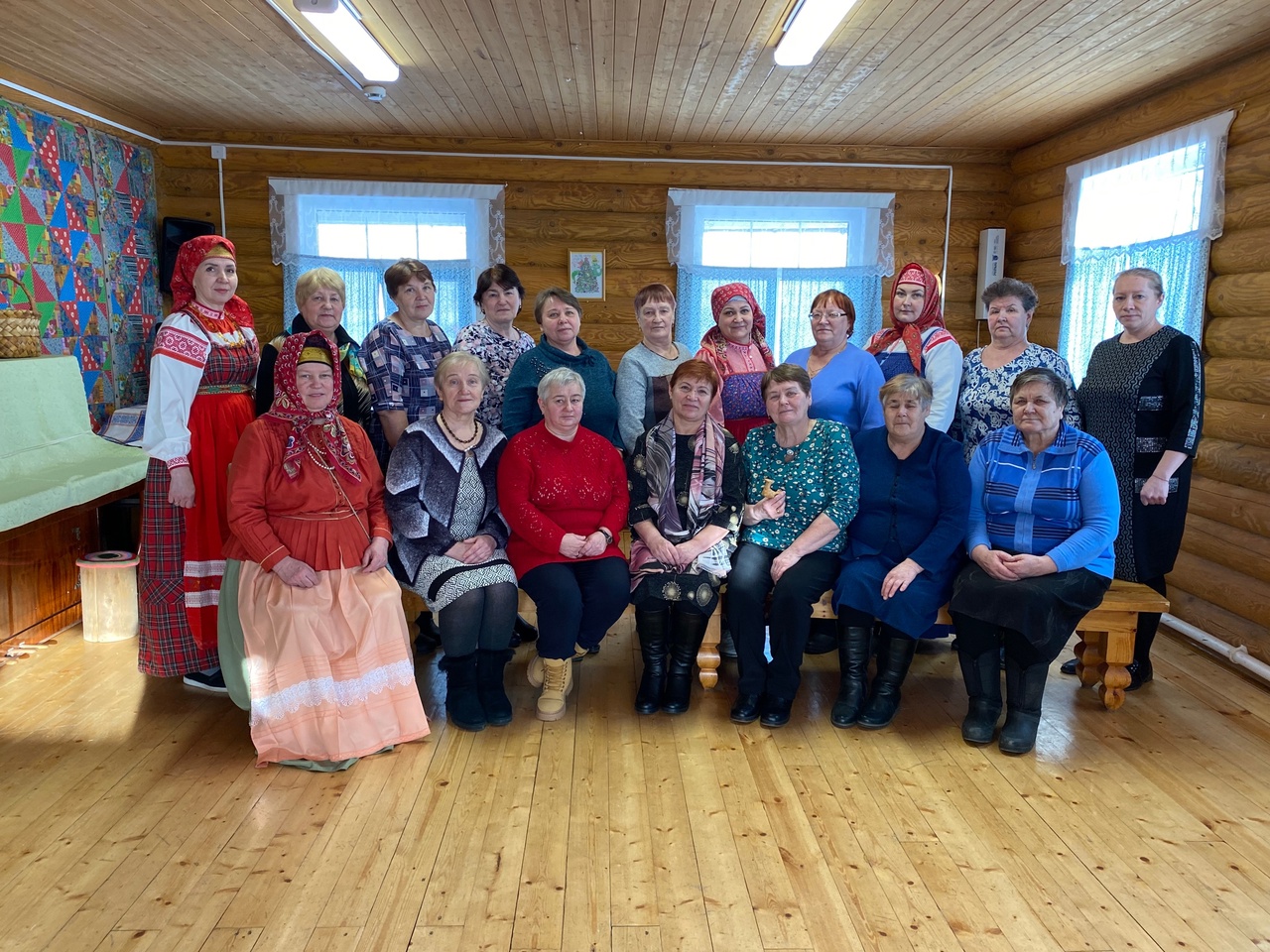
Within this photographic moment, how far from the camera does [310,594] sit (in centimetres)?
289

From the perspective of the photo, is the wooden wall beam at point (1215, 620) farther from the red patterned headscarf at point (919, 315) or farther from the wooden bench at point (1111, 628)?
the red patterned headscarf at point (919, 315)

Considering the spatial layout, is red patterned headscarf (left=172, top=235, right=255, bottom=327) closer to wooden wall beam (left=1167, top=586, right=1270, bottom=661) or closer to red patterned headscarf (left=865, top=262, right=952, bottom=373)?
red patterned headscarf (left=865, top=262, right=952, bottom=373)

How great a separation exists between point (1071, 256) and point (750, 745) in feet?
12.9

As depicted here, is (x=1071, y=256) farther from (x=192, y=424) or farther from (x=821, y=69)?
(x=192, y=424)

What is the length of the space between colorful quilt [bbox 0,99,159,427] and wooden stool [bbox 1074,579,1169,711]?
5.07 meters

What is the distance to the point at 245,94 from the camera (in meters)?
5.08

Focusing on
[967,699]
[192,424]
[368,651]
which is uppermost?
[192,424]

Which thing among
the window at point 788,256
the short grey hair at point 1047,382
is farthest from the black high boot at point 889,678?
the window at point 788,256

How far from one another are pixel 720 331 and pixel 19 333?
3103 millimetres

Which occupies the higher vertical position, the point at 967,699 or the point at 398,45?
the point at 398,45

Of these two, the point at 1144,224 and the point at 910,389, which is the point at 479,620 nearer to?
the point at 910,389

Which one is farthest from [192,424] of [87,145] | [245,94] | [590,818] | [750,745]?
[87,145]

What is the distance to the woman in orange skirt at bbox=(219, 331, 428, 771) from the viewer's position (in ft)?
9.36

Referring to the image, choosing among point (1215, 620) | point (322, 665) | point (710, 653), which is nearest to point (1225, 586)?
point (1215, 620)
